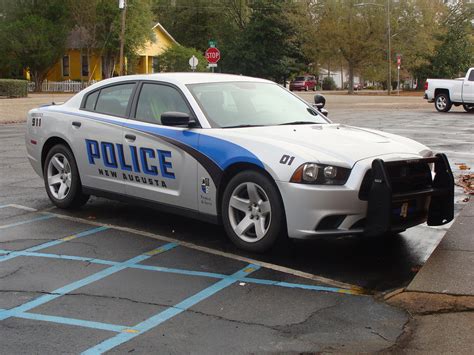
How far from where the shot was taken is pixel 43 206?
8.02m

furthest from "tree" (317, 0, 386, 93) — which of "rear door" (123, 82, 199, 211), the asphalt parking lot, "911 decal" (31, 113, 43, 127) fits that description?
the asphalt parking lot

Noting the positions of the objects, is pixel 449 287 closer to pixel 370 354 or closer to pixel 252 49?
pixel 370 354

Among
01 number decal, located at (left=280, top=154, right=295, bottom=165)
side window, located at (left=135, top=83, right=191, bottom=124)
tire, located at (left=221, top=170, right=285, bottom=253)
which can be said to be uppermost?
side window, located at (left=135, top=83, right=191, bottom=124)

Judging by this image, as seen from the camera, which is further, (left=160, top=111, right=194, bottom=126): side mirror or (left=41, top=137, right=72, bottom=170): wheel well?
(left=41, top=137, right=72, bottom=170): wheel well

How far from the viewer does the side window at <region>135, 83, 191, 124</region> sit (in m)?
6.60

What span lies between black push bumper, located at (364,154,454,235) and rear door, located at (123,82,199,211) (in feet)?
5.85

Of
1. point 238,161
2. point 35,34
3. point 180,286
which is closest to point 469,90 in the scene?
point 238,161

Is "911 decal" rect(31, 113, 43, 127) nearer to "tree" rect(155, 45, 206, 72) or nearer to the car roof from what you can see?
the car roof

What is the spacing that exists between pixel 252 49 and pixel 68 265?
214ft

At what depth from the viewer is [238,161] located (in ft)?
18.9

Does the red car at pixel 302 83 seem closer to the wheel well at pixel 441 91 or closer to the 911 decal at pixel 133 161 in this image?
the wheel well at pixel 441 91

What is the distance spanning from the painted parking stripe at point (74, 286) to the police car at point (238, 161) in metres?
0.79

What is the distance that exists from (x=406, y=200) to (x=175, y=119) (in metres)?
2.24

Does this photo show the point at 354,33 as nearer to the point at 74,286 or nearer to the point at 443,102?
the point at 443,102
